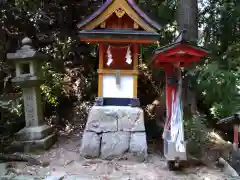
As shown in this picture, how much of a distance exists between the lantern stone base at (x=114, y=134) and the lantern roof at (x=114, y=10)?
1804mm

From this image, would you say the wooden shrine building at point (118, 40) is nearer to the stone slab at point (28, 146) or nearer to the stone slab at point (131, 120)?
the stone slab at point (131, 120)

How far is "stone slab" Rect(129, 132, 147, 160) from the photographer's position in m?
5.32

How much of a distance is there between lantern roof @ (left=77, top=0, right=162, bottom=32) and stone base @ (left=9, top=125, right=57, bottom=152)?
2639 mm

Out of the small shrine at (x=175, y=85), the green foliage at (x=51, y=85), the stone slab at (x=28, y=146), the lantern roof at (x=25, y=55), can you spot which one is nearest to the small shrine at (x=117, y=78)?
the small shrine at (x=175, y=85)

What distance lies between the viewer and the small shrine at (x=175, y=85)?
4.39 metres

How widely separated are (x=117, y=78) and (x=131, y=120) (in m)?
0.98

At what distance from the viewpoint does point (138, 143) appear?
5379mm

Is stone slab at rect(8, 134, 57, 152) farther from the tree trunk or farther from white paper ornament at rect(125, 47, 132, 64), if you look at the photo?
the tree trunk

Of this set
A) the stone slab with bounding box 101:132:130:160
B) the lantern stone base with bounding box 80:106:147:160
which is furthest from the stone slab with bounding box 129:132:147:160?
the stone slab with bounding box 101:132:130:160

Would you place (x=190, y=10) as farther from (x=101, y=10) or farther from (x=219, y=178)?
(x=219, y=178)

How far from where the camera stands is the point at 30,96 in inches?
239

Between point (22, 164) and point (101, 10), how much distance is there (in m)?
3.54

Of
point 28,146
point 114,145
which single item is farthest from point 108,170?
point 28,146

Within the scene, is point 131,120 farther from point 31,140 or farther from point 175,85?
point 31,140
